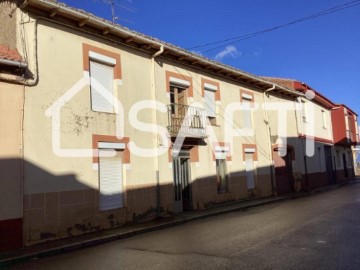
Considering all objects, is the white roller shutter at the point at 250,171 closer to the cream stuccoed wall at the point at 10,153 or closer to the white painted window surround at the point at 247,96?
the white painted window surround at the point at 247,96

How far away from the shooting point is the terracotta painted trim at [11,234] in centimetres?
884

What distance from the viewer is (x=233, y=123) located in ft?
60.0

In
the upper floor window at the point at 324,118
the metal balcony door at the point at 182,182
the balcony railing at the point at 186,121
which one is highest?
the upper floor window at the point at 324,118

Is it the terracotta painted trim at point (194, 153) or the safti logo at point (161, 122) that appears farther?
the terracotta painted trim at point (194, 153)

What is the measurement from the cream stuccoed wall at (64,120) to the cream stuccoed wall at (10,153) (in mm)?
259

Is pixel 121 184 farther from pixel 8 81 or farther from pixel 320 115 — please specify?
pixel 320 115

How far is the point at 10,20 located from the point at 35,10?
78cm

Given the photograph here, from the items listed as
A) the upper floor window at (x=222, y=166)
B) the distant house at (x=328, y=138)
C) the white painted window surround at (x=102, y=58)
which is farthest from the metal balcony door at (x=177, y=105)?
the distant house at (x=328, y=138)

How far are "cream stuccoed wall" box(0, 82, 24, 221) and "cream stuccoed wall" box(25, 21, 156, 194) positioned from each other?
0.26 m

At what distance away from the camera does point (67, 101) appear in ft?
35.6

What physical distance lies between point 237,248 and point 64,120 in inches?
230

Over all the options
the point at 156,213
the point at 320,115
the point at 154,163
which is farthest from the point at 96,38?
the point at 320,115

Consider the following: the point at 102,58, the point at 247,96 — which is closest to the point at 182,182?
the point at 102,58

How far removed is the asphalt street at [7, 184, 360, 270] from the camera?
→ 662 cm
